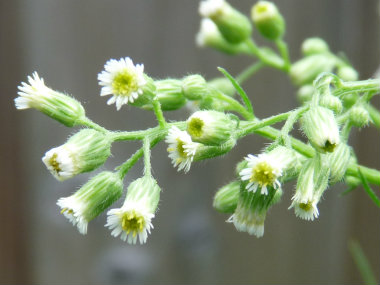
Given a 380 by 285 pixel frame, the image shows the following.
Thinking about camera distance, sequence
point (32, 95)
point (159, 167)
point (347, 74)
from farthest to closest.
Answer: point (159, 167) → point (347, 74) → point (32, 95)

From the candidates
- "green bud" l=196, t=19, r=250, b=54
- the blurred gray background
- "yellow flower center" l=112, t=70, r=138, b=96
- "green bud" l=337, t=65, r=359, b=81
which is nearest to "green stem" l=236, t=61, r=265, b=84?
"green bud" l=196, t=19, r=250, b=54

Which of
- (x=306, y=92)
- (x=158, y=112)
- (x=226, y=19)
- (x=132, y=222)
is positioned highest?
(x=226, y=19)

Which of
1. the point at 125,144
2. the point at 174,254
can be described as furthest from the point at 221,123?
the point at 174,254

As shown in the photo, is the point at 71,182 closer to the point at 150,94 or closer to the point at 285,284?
the point at 285,284

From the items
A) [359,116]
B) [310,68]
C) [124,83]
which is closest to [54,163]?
[124,83]

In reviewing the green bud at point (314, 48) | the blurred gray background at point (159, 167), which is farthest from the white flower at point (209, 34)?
the blurred gray background at point (159, 167)

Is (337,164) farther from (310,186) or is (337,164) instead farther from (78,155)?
(78,155)

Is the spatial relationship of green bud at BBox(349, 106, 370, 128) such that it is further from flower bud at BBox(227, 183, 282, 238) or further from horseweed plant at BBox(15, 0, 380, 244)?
flower bud at BBox(227, 183, 282, 238)
